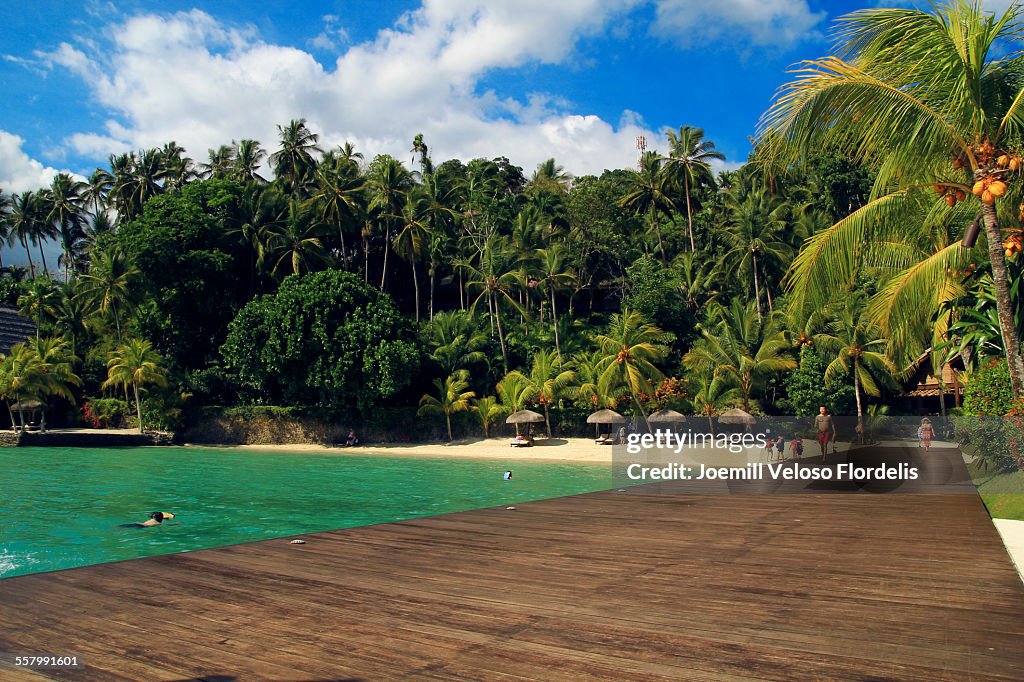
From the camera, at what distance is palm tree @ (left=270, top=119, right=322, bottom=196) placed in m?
50.4

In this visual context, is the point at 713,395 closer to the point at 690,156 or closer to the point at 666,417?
the point at 666,417

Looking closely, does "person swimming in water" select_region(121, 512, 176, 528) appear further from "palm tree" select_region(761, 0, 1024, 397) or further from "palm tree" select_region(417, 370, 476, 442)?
"palm tree" select_region(417, 370, 476, 442)

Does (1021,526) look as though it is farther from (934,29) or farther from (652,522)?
(934,29)

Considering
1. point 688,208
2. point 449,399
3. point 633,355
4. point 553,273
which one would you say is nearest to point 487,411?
point 449,399

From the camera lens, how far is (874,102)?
27.8 ft

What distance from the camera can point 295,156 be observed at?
5069 centimetres

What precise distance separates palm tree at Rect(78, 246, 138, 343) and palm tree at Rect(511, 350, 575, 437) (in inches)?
952

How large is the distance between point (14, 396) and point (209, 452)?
13.7 metres

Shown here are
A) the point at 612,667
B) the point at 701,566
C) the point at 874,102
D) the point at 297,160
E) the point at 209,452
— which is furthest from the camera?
the point at 297,160

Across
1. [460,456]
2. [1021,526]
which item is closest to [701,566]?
[1021,526]

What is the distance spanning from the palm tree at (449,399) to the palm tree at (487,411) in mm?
496

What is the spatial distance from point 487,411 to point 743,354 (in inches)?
485

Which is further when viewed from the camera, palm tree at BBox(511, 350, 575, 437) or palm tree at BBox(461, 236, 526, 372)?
palm tree at BBox(461, 236, 526, 372)

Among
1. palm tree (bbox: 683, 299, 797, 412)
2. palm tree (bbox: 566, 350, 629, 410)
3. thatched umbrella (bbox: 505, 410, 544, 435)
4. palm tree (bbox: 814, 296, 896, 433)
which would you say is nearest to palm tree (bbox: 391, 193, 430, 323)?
thatched umbrella (bbox: 505, 410, 544, 435)
